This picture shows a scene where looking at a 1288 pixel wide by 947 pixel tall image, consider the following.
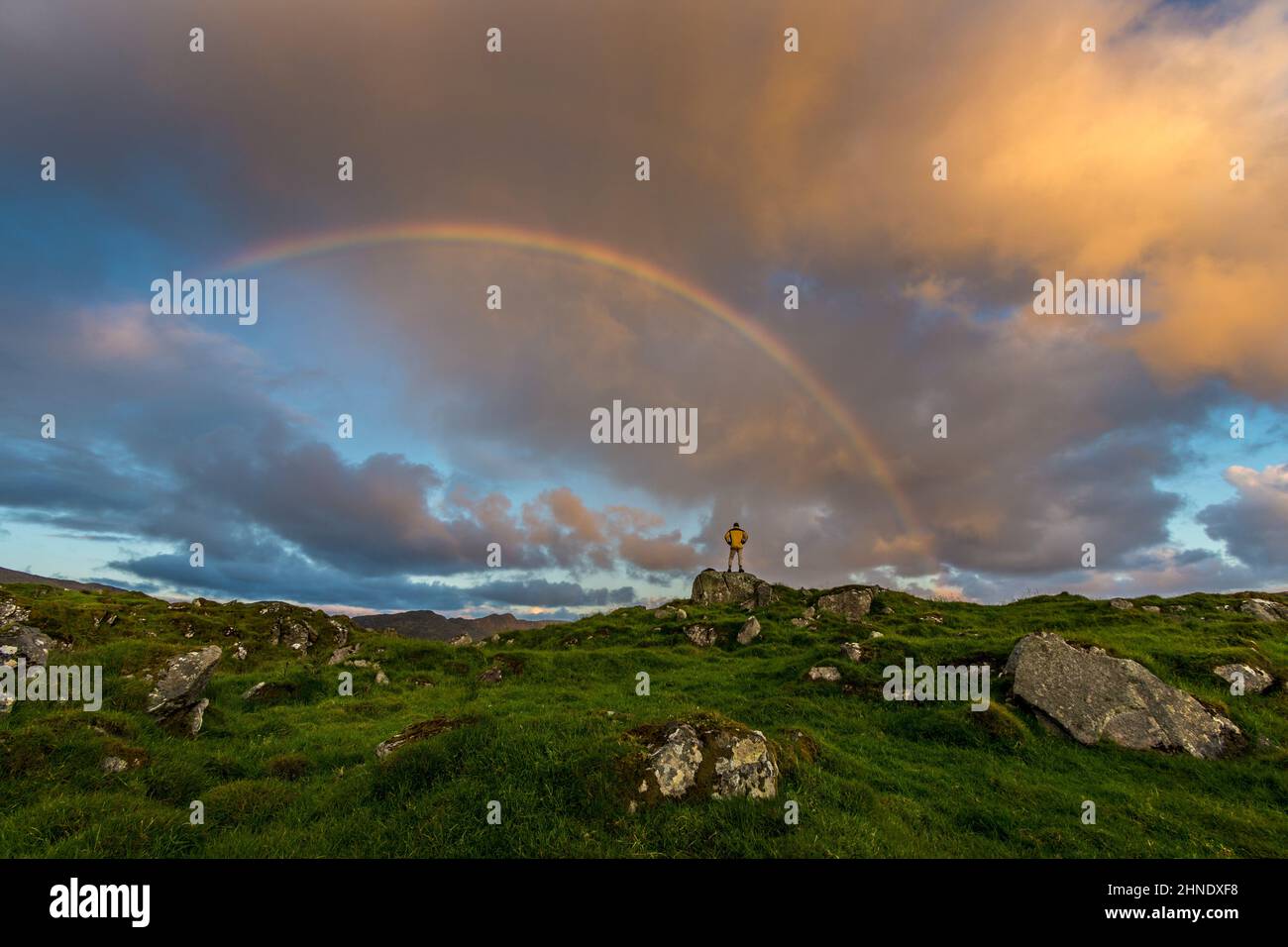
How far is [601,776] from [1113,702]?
18584 mm

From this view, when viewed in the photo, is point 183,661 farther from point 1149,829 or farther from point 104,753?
point 1149,829

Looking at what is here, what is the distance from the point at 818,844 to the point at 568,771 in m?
4.82

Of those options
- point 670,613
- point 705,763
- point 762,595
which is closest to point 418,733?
point 705,763

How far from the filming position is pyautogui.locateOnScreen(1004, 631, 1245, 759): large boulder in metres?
17.4

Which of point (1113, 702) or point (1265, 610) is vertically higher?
point (1113, 702)

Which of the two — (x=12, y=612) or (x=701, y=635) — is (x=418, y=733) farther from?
(x=12, y=612)

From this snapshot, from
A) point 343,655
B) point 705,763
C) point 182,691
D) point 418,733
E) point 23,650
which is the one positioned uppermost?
point 23,650

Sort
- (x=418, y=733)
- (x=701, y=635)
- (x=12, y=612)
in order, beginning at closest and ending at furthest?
(x=418, y=733) → (x=12, y=612) → (x=701, y=635)

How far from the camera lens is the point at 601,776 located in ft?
35.1

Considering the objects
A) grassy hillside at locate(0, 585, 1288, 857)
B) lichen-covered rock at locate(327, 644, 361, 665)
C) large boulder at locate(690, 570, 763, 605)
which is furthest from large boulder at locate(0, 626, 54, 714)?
large boulder at locate(690, 570, 763, 605)

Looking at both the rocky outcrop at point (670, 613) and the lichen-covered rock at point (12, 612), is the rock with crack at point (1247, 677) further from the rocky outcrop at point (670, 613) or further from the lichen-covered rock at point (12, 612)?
the lichen-covered rock at point (12, 612)

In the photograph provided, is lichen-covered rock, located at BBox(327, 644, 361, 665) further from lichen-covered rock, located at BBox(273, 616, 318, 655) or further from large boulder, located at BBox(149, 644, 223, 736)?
large boulder, located at BBox(149, 644, 223, 736)

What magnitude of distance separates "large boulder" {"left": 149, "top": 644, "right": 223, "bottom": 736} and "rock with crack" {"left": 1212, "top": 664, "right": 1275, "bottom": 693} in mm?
36548
